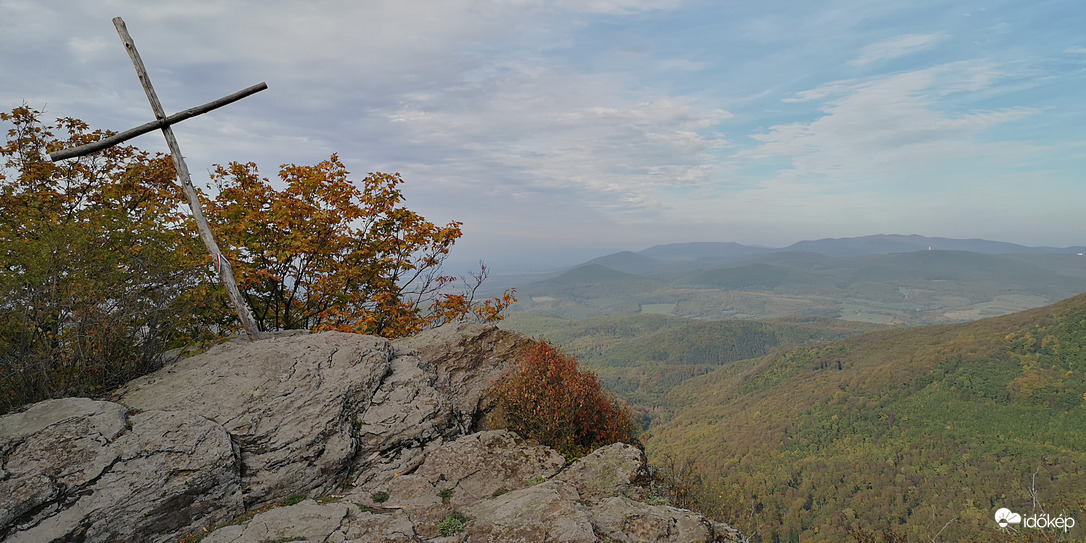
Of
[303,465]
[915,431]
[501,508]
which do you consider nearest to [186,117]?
[303,465]

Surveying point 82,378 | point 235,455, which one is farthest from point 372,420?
point 82,378

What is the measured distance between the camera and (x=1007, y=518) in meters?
9.77

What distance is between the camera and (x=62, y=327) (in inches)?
285

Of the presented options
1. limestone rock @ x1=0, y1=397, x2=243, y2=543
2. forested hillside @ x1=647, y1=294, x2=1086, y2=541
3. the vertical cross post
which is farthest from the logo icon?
forested hillside @ x1=647, y1=294, x2=1086, y2=541

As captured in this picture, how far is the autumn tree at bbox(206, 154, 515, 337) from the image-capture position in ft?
37.5

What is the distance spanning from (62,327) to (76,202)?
6158 mm

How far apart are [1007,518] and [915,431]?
17431 cm

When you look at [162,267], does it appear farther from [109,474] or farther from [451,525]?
[451,525]

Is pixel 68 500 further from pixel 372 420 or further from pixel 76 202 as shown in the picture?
pixel 76 202

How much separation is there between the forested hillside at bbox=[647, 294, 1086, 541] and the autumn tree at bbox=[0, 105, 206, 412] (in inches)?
4106

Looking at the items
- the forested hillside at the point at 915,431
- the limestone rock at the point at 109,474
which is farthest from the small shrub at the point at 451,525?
the forested hillside at the point at 915,431

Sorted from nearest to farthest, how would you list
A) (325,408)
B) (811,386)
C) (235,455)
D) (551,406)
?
(235,455), (325,408), (551,406), (811,386)

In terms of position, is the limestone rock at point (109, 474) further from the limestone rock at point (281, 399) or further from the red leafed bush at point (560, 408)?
the red leafed bush at point (560, 408)

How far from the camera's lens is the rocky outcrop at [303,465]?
218 inches
